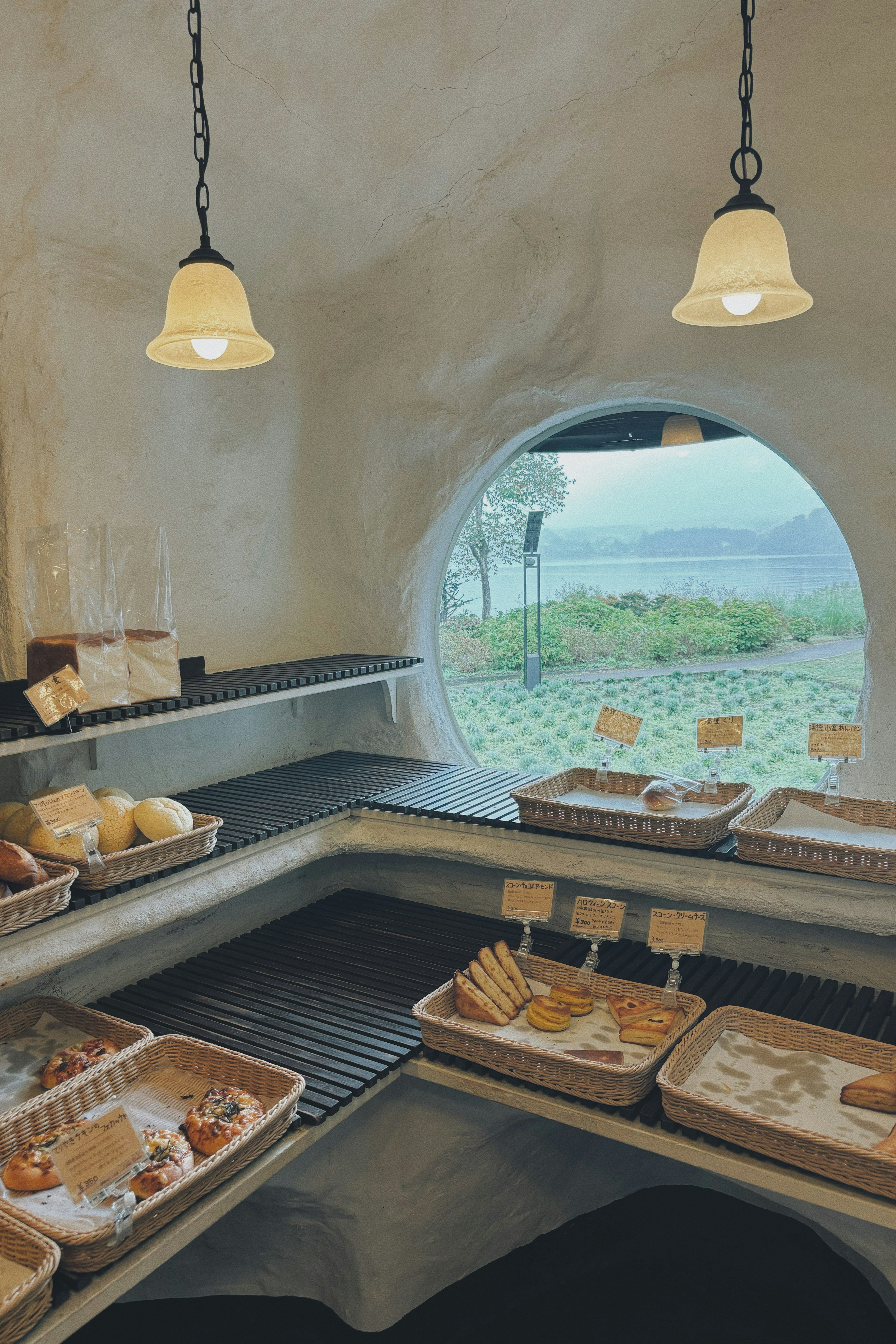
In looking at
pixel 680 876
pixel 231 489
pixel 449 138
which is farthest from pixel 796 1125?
pixel 449 138

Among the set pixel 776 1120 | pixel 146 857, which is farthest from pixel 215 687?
pixel 776 1120

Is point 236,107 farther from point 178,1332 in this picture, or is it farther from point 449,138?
point 178,1332

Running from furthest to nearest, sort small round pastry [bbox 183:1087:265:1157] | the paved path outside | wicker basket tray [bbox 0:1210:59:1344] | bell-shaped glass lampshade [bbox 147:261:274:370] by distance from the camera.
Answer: the paved path outside, bell-shaped glass lampshade [bbox 147:261:274:370], small round pastry [bbox 183:1087:265:1157], wicker basket tray [bbox 0:1210:59:1344]

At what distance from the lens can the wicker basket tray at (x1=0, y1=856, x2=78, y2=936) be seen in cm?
179

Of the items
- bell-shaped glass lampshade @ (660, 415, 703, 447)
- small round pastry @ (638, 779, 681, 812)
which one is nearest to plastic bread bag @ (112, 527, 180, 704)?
small round pastry @ (638, 779, 681, 812)

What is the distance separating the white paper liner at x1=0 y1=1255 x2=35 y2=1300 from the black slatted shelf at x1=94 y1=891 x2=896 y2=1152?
1.95 feet

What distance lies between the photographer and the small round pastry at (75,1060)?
1944mm

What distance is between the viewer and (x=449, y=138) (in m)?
2.88

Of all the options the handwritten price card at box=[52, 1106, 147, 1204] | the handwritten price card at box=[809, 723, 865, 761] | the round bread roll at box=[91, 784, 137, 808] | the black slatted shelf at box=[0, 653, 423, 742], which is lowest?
the handwritten price card at box=[52, 1106, 147, 1204]

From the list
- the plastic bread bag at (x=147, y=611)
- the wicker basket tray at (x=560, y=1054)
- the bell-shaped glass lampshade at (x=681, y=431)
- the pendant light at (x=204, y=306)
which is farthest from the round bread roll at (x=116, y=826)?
the bell-shaped glass lampshade at (x=681, y=431)

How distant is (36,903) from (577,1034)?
125 centimetres

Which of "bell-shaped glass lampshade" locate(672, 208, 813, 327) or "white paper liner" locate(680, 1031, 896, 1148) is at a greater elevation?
"bell-shaped glass lampshade" locate(672, 208, 813, 327)

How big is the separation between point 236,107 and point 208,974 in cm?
255

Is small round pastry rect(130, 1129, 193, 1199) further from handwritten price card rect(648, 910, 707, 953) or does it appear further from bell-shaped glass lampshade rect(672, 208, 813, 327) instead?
bell-shaped glass lampshade rect(672, 208, 813, 327)
